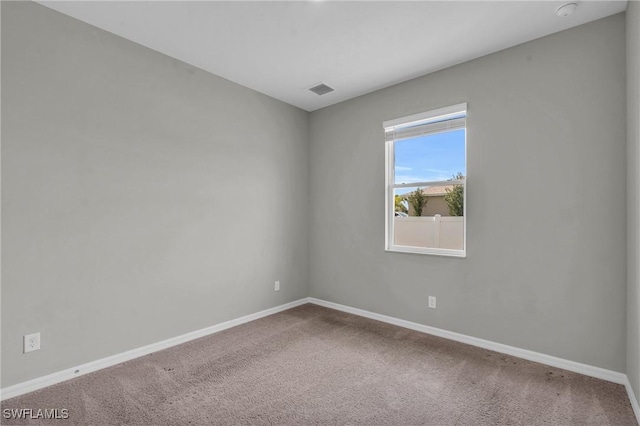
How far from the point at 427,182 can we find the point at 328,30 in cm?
181

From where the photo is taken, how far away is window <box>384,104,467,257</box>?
318 centimetres

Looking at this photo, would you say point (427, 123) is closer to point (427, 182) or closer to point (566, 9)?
point (427, 182)

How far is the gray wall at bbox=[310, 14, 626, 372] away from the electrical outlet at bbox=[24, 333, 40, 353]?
10.2 ft

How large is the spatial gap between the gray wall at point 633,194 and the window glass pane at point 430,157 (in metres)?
1.21

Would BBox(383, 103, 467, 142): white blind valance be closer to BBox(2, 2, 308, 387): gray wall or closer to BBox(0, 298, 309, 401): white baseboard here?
BBox(2, 2, 308, 387): gray wall

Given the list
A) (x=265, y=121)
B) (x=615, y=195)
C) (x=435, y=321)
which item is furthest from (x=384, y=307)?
(x=265, y=121)

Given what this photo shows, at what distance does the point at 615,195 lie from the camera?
2326 mm

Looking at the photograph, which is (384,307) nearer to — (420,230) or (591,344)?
(420,230)

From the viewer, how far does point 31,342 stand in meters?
2.20

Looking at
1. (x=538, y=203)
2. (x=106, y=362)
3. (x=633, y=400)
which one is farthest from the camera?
(x=538, y=203)

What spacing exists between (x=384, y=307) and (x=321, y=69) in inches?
107

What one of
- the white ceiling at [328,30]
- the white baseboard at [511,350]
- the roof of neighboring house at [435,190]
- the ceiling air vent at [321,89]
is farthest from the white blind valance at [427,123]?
the white baseboard at [511,350]

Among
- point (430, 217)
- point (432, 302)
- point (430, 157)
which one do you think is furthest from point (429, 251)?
point (430, 157)

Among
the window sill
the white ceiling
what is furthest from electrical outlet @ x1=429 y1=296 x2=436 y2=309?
the white ceiling
